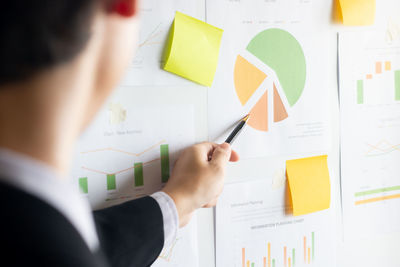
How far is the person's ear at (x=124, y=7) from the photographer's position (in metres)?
0.29

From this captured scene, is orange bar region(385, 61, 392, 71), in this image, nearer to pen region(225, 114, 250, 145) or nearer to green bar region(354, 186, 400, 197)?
green bar region(354, 186, 400, 197)

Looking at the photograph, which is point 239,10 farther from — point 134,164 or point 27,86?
point 27,86

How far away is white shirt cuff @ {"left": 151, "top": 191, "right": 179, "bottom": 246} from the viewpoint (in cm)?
59

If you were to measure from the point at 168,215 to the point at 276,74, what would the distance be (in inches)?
12.9

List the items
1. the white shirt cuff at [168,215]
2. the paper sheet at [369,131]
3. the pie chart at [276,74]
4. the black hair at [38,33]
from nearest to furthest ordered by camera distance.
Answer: the black hair at [38,33], the white shirt cuff at [168,215], the pie chart at [276,74], the paper sheet at [369,131]

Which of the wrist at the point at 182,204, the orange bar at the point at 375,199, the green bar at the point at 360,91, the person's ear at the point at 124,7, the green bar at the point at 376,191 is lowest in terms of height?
the orange bar at the point at 375,199

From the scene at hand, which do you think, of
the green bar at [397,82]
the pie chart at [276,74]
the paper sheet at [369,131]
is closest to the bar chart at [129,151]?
the pie chart at [276,74]

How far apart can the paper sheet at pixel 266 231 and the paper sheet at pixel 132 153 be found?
0.25 ft

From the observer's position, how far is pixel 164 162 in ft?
2.14

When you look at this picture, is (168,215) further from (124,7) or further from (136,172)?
(124,7)

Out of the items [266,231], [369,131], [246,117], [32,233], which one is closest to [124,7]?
[32,233]

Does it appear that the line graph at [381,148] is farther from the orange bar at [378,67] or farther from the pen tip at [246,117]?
the pen tip at [246,117]

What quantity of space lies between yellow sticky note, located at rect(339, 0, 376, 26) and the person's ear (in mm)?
584

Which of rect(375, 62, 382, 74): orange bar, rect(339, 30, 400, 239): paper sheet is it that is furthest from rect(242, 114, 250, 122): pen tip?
rect(375, 62, 382, 74): orange bar
